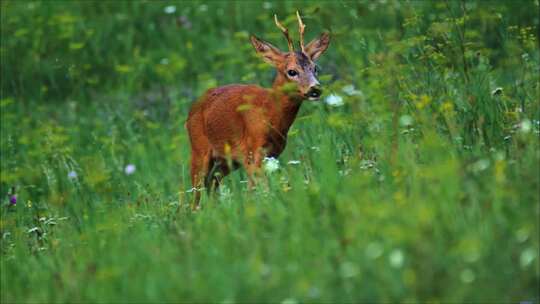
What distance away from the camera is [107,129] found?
12664 millimetres

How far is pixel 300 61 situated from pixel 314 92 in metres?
0.45

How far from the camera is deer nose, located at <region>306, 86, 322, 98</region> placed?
7.94 meters

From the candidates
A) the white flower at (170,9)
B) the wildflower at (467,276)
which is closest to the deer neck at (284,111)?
the wildflower at (467,276)

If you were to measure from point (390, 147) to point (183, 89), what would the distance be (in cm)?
671

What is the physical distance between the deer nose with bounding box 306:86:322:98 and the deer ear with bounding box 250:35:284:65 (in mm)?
616

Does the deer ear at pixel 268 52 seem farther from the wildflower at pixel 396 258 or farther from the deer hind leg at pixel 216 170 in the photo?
the wildflower at pixel 396 258

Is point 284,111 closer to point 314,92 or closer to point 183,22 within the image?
point 314,92

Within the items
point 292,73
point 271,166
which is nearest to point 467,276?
point 271,166

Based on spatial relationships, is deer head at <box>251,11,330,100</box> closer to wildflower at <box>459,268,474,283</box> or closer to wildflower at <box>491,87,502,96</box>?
wildflower at <box>491,87,502,96</box>

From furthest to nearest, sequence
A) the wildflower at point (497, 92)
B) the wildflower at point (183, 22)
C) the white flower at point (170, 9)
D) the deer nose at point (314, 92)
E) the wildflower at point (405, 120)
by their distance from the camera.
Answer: the white flower at point (170, 9) → the wildflower at point (183, 22) → the deer nose at point (314, 92) → the wildflower at point (497, 92) → the wildflower at point (405, 120)

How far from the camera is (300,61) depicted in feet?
27.4

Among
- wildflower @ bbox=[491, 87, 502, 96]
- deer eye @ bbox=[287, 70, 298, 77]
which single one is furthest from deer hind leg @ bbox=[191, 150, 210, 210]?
wildflower @ bbox=[491, 87, 502, 96]

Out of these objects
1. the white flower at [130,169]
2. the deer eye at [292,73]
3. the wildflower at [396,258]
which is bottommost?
the wildflower at [396,258]

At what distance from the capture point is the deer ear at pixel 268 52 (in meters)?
8.56
